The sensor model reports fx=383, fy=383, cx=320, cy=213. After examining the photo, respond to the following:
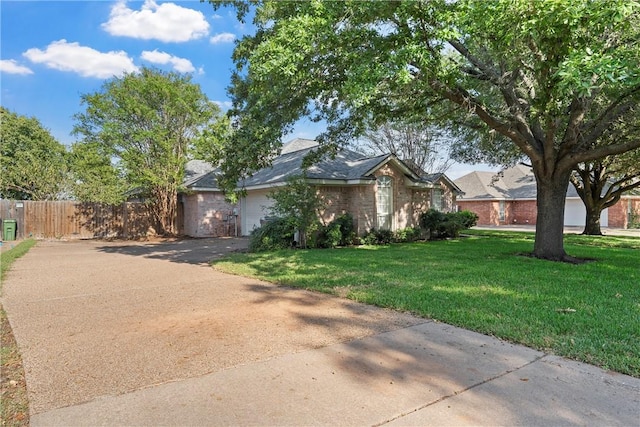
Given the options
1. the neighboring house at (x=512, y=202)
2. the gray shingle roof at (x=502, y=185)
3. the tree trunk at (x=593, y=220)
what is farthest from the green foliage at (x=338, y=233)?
→ the gray shingle roof at (x=502, y=185)

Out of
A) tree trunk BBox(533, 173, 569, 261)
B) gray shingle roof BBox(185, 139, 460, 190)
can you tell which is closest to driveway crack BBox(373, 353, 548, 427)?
tree trunk BBox(533, 173, 569, 261)

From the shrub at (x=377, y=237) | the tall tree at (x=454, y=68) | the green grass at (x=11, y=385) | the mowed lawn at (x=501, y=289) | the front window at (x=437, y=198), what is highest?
the tall tree at (x=454, y=68)

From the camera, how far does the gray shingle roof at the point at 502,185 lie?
115 ft

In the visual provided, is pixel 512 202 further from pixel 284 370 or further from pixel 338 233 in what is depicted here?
pixel 284 370

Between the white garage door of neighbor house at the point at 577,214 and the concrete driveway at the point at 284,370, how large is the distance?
33351mm

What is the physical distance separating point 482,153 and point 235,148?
14791 mm

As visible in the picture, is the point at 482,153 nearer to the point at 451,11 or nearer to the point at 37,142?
the point at 451,11

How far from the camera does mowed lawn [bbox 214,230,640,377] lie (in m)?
4.46

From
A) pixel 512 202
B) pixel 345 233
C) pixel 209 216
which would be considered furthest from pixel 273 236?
pixel 512 202

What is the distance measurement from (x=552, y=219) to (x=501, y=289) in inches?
231

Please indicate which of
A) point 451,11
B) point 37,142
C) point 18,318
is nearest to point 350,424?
point 18,318

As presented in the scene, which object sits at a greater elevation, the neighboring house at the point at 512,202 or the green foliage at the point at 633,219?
the neighboring house at the point at 512,202

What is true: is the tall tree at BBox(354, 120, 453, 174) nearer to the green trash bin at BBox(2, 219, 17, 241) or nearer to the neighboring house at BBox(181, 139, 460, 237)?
the neighboring house at BBox(181, 139, 460, 237)

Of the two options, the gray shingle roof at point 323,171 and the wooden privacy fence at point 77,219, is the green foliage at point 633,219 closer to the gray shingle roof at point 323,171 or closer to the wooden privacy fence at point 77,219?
the gray shingle roof at point 323,171
